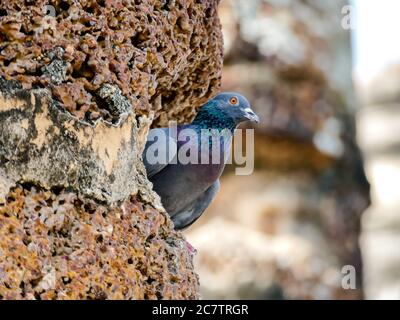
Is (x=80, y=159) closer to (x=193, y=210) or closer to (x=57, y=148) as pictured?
(x=57, y=148)

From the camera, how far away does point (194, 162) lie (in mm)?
6496

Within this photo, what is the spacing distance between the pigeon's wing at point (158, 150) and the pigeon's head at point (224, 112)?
0.48 m

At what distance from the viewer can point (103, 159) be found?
408 centimetres

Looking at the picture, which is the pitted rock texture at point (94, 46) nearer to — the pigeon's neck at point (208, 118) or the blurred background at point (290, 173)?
the pigeon's neck at point (208, 118)

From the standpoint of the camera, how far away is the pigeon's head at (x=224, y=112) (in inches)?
260

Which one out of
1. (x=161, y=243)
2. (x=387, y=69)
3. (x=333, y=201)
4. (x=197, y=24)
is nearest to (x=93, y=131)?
(x=161, y=243)

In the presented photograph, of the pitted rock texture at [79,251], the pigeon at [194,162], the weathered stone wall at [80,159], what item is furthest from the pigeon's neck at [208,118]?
the pitted rock texture at [79,251]

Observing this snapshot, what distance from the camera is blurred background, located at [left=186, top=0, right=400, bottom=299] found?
453 inches

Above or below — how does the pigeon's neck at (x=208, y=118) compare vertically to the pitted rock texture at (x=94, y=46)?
above

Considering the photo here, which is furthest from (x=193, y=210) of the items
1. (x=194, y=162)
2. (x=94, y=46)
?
(x=94, y=46)

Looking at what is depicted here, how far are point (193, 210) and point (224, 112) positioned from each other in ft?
2.40

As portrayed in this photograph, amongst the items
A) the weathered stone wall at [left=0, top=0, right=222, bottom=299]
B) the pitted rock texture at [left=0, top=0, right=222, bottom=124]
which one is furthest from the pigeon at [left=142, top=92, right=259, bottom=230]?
the weathered stone wall at [left=0, top=0, right=222, bottom=299]

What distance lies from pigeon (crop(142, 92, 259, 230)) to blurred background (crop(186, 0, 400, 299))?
4.53m

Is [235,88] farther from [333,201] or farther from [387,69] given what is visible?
[387,69]
